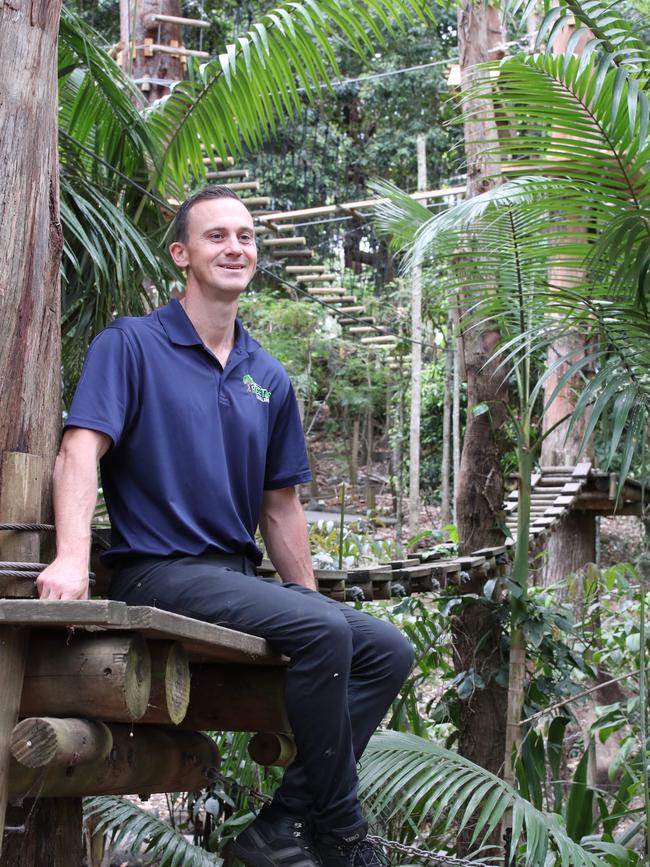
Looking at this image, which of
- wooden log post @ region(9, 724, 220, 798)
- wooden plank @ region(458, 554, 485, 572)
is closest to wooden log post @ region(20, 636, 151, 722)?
wooden log post @ region(9, 724, 220, 798)

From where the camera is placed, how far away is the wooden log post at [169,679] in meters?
2.10

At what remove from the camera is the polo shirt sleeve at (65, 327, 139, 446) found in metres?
2.38

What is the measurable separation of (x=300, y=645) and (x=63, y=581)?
0.54 meters

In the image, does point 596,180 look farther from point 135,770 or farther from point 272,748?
point 135,770

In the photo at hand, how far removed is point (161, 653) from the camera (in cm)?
211

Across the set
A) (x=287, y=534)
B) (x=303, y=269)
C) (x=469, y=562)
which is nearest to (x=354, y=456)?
(x=303, y=269)

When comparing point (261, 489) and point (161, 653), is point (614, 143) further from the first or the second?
point (161, 653)

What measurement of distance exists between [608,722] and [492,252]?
208 centimetres

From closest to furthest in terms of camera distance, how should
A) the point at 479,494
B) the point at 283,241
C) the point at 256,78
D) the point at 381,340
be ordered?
the point at 256,78
the point at 479,494
the point at 283,241
the point at 381,340

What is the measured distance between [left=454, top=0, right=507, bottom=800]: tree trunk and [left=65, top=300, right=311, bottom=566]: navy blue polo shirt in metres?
1.75

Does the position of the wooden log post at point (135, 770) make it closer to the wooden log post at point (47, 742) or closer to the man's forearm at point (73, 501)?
the wooden log post at point (47, 742)

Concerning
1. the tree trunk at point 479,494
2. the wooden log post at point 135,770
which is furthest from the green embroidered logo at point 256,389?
the tree trunk at point 479,494

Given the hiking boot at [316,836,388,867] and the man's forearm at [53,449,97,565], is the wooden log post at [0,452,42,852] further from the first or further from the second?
the hiking boot at [316,836,388,867]

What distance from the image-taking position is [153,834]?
3.81 meters
